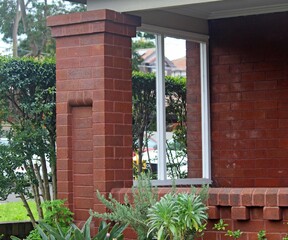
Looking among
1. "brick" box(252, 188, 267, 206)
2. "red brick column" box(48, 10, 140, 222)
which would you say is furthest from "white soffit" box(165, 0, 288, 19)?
"brick" box(252, 188, 267, 206)

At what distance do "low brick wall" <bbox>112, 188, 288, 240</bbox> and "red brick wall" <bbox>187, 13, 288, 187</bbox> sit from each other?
112 inches


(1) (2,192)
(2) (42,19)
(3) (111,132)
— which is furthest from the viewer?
(2) (42,19)

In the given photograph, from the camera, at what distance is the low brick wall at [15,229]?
11469 mm

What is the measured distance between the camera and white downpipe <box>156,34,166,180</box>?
10461 mm

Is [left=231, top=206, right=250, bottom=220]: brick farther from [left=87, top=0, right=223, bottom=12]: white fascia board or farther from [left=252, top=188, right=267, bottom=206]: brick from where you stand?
[left=87, top=0, right=223, bottom=12]: white fascia board

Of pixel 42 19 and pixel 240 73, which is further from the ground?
pixel 42 19

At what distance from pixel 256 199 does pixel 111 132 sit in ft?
6.56

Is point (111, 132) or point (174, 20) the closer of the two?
point (111, 132)

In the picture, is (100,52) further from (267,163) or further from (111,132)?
(267,163)

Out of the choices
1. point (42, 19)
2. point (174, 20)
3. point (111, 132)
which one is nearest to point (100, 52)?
point (111, 132)

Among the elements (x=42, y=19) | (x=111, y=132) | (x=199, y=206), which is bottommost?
(x=199, y=206)

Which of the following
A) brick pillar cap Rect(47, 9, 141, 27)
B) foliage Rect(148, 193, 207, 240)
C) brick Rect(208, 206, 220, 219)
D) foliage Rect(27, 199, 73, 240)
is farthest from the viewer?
brick pillar cap Rect(47, 9, 141, 27)

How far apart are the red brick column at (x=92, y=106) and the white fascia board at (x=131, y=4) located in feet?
0.41

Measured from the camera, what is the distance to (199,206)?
24.8 ft
